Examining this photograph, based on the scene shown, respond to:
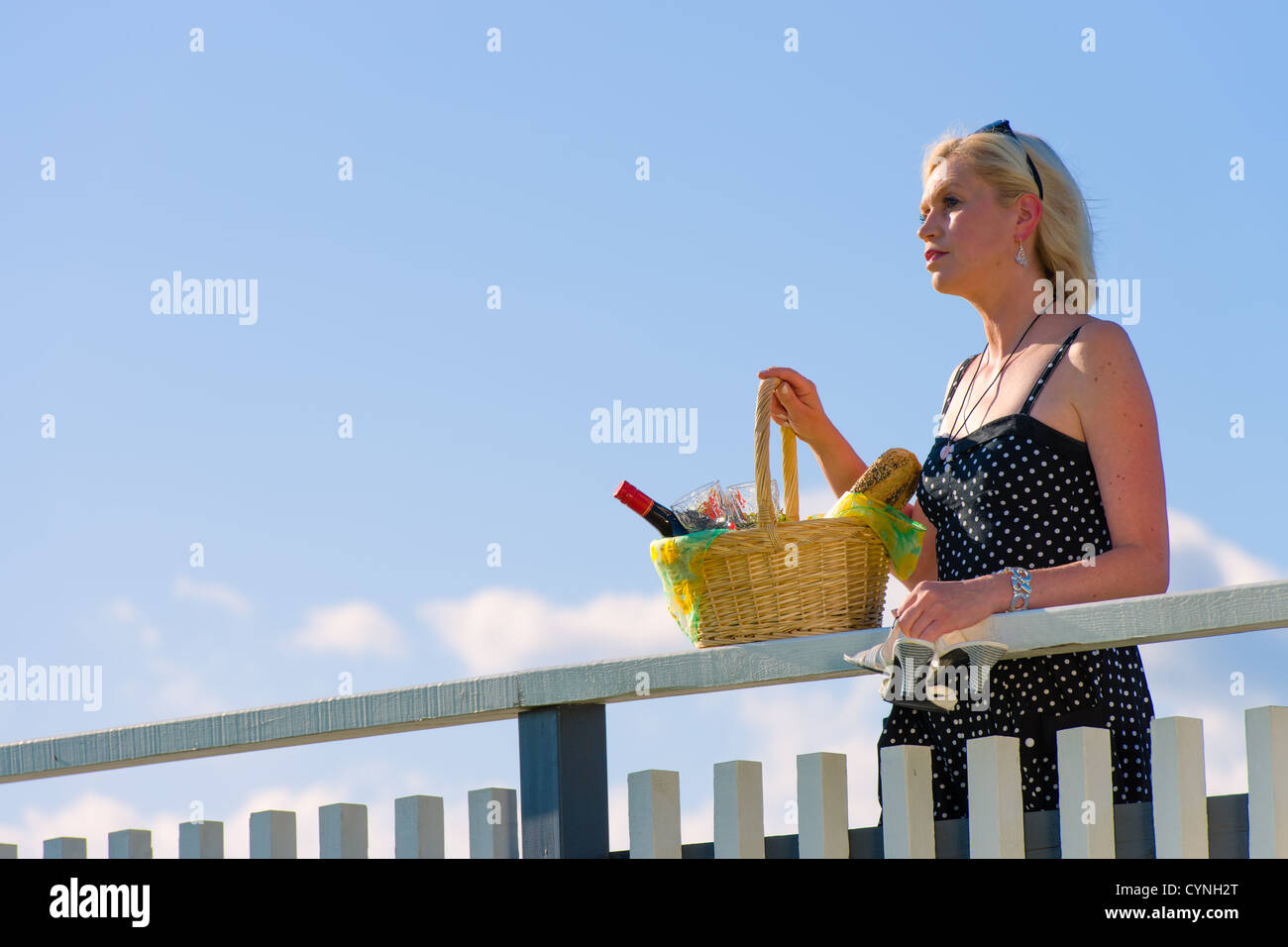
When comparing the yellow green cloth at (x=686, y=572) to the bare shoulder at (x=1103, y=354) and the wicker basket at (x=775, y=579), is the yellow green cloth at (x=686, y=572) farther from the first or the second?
the bare shoulder at (x=1103, y=354)

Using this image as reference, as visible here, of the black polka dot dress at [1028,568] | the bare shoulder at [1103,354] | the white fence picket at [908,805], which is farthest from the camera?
the bare shoulder at [1103,354]

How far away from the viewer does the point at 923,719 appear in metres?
2.65

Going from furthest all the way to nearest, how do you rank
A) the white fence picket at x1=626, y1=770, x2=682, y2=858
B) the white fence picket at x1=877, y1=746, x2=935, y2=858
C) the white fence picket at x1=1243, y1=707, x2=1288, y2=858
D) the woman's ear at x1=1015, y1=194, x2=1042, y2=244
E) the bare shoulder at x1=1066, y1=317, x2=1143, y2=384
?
the woman's ear at x1=1015, y1=194, x2=1042, y2=244, the bare shoulder at x1=1066, y1=317, x2=1143, y2=384, the white fence picket at x1=626, y1=770, x2=682, y2=858, the white fence picket at x1=877, y1=746, x2=935, y2=858, the white fence picket at x1=1243, y1=707, x2=1288, y2=858

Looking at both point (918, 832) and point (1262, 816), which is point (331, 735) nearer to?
Answer: point (918, 832)

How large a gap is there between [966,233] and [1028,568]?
2.06ft

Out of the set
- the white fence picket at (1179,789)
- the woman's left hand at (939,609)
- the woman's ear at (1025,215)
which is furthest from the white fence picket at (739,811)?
the woman's ear at (1025,215)

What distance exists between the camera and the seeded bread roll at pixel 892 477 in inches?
102

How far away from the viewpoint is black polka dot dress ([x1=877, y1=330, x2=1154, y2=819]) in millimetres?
2553

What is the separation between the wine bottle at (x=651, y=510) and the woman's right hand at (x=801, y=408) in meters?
0.40

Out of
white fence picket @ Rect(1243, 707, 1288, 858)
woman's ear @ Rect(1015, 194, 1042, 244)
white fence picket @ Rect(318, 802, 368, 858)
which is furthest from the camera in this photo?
woman's ear @ Rect(1015, 194, 1042, 244)

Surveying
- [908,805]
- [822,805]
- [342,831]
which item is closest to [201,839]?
[342,831]

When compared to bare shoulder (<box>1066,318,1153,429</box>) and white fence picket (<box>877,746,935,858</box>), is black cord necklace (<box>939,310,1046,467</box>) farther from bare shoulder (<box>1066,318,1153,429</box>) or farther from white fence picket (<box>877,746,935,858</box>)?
white fence picket (<box>877,746,935,858</box>)

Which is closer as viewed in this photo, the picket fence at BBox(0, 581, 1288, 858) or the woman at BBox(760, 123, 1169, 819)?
the picket fence at BBox(0, 581, 1288, 858)

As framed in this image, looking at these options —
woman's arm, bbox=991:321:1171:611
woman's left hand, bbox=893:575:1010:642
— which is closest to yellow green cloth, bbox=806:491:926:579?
woman's arm, bbox=991:321:1171:611
